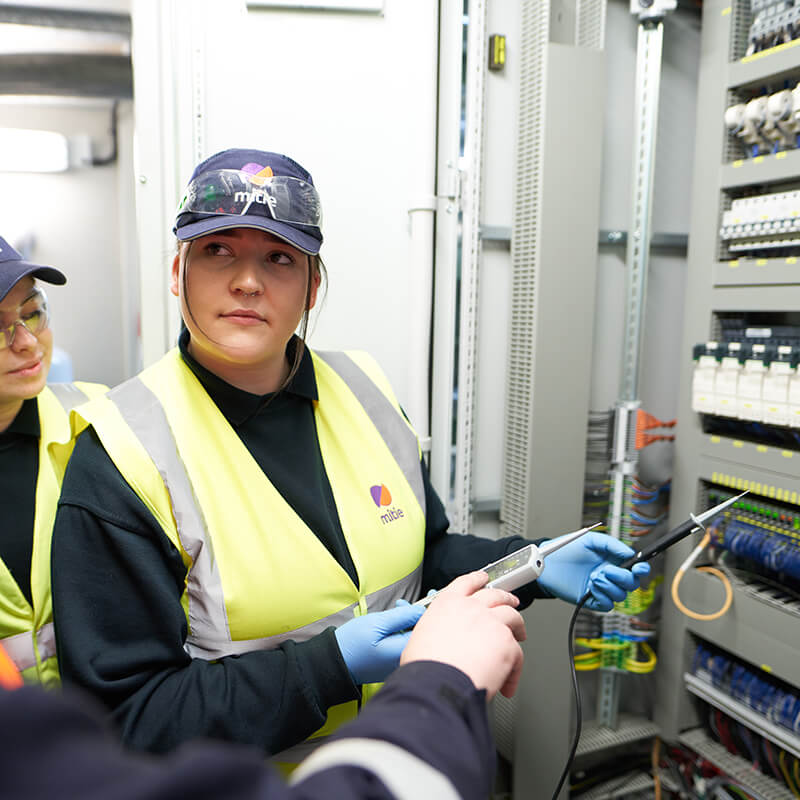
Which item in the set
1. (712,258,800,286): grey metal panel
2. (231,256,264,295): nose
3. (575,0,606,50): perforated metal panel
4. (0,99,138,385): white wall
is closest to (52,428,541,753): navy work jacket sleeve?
(231,256,264,295): nose

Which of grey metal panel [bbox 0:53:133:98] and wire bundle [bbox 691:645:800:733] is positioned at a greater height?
grey metal panel [bbox 0:53:133:98]

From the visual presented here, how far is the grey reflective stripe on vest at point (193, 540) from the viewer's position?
0.95 m

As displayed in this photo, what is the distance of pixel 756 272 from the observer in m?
1.74

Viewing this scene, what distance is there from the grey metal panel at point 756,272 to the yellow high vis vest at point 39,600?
166cm

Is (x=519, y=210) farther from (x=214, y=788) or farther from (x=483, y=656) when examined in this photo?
(x=214, y=788)

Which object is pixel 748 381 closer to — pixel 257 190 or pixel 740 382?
pixel 740 382

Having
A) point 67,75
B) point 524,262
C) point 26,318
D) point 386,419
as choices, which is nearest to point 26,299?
point 26,318

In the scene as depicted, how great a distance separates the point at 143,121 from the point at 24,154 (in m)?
0.31

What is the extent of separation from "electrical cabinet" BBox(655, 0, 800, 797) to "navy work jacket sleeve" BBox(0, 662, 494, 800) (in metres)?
1.51

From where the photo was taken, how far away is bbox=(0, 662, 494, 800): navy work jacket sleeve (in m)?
0.32

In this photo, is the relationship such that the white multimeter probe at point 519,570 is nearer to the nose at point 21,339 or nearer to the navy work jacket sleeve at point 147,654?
the navy work jacket sleeve at point 147,654

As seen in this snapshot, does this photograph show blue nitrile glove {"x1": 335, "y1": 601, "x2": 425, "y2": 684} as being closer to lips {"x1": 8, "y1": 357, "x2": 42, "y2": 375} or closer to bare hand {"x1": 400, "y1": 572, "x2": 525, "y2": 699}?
bare hand {"x1": 400, "y1": 572, "x2": 525, "y2": 699}

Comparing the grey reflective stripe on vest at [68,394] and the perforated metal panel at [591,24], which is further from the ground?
the perforated metal panel at [591,24]

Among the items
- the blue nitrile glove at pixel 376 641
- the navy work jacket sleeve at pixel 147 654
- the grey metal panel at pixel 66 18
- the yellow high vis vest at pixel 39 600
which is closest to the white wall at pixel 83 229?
the grey metal panel at pixel 66 18
